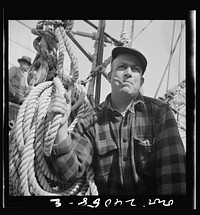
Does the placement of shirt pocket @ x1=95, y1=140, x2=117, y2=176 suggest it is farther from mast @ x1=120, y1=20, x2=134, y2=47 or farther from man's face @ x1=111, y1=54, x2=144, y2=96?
mast @ x1=120, y1=20, x2=134, y2=47

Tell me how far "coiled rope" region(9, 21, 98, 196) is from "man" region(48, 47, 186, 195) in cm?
3

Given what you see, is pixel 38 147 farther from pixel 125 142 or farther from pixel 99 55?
pixel 99 55

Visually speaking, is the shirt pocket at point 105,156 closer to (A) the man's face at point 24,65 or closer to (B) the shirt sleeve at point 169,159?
(B) the shirt sleeve at point 169,159

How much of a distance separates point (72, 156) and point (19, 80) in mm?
358

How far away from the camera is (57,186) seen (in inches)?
45.1

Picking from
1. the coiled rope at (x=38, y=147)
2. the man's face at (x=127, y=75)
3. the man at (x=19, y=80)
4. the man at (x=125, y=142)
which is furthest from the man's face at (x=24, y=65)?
the man's face at (x=127, y=75)

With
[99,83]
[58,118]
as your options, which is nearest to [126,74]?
[99,83]

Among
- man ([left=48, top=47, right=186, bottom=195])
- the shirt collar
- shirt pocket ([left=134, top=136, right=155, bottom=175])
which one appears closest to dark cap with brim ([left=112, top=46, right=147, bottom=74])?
man ([left=48, top=47, right=186, bottom=195])

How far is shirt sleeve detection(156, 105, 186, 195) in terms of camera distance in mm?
1100

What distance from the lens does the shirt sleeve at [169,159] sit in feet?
3.61

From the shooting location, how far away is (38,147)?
3.76ft

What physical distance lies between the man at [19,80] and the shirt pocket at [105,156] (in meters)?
0.35
